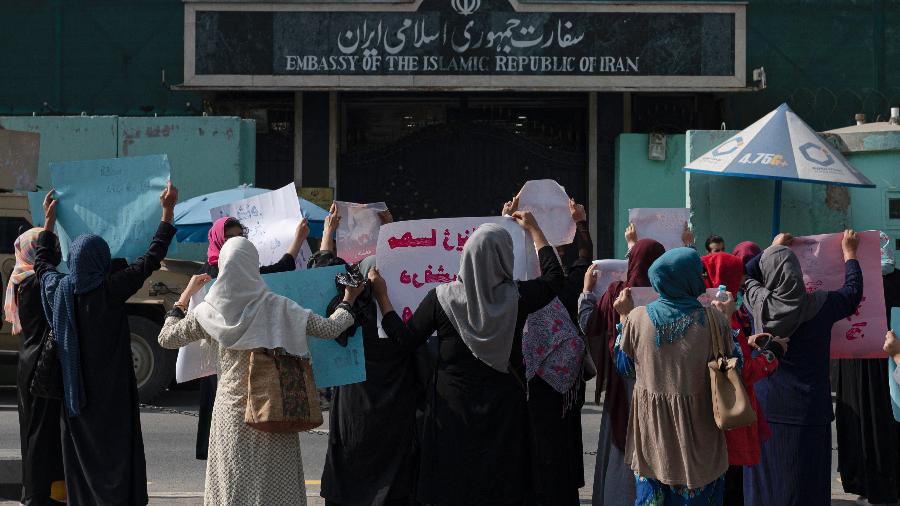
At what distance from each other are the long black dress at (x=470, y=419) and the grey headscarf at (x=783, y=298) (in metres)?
1.30

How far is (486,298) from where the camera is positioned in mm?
4836

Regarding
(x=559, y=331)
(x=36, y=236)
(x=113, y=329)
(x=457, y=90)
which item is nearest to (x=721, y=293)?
(x=559, y=331)

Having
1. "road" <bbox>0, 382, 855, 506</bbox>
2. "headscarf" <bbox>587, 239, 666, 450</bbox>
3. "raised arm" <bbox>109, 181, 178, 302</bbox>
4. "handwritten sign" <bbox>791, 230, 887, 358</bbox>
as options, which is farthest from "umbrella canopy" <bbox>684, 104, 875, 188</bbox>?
"raised arm" <bbox>109, 181, 178, 302</bbox>

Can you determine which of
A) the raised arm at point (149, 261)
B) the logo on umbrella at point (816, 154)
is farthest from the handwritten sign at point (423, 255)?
the logo on umbrella at point (816, 154)

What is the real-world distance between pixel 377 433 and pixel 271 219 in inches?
59.7

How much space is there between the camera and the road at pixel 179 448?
7.38 metres

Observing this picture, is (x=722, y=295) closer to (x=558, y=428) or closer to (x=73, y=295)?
(x=558, y=428)

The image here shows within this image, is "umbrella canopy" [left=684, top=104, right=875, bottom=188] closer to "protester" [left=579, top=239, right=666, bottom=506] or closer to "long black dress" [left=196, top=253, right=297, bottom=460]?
"protester" [left=579, top=239, right=666, bottom=506]

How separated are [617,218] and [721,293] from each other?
35.4 feet

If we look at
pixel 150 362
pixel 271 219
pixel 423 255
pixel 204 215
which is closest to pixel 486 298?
pixel 423 255

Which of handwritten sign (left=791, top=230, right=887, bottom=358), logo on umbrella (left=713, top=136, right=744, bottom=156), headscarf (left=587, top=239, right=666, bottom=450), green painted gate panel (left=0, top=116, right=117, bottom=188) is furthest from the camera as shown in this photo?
green painted gate panel (left=0, top=116, right=117, bottom=188)

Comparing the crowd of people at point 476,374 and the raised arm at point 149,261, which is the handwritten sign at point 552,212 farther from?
the raised arm at point 149,261

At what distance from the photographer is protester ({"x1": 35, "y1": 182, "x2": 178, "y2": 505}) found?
570 centimetres

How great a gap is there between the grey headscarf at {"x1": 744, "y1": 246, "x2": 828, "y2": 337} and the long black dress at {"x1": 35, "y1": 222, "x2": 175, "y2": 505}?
9.87 ft
